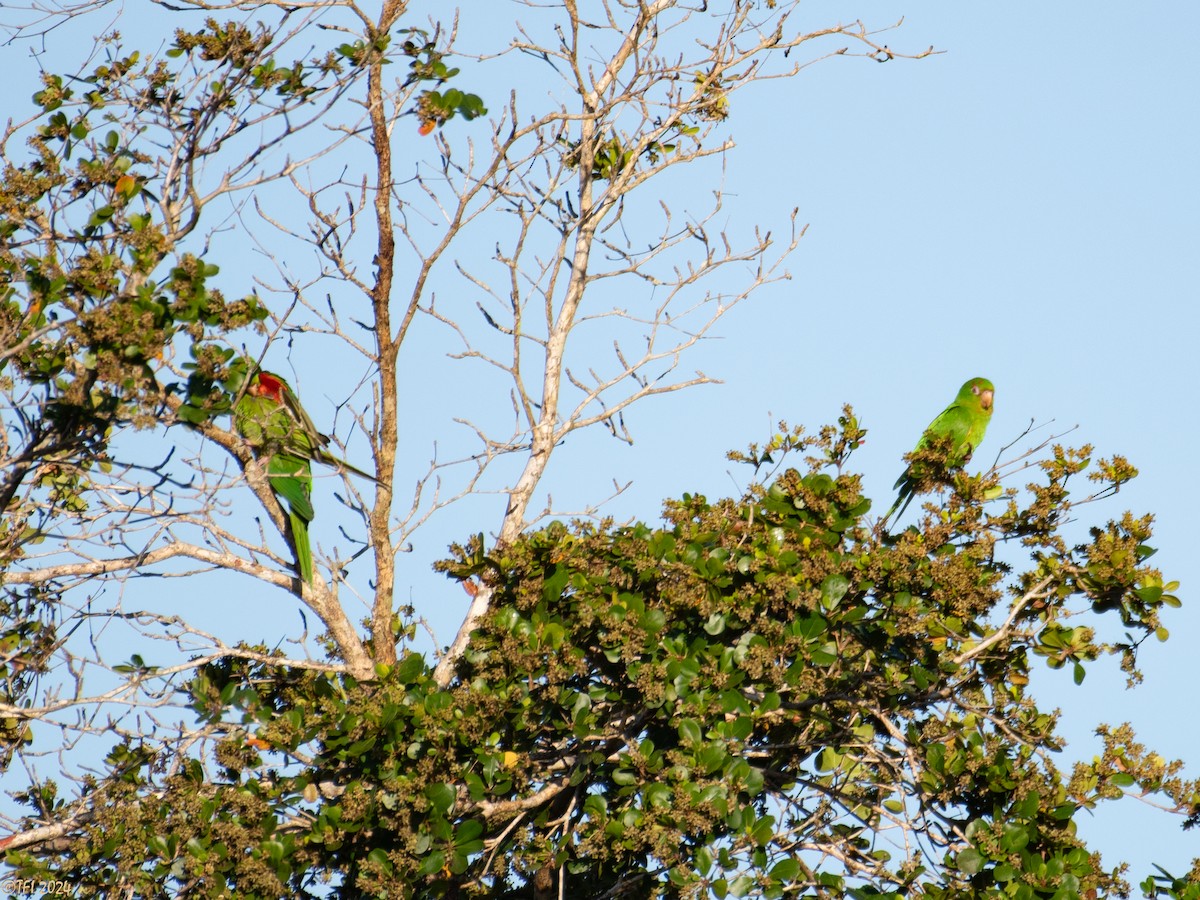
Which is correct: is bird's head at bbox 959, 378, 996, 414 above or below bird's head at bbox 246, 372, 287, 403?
above

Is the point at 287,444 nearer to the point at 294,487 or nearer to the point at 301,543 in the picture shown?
the point at 301,543

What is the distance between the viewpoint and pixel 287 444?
4.95 metres

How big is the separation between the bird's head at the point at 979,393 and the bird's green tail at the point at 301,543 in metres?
3.92

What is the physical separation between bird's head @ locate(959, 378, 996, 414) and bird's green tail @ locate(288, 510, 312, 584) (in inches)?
154

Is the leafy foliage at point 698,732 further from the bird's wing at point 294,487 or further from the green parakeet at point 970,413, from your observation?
the green parakeet at point 970,413

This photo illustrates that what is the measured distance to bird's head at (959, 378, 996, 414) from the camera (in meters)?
7.29

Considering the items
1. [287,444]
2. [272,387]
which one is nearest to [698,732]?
[287,444]

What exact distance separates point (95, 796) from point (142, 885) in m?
0.53

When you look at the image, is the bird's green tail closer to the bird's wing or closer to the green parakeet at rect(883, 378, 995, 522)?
the bird's wing

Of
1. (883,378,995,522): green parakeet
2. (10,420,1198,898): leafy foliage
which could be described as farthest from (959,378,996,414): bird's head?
(10,420,1198,898): leafy foliage

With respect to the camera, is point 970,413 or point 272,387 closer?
point 272,387

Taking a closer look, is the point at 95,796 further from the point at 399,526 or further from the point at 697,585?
the point at 697,585

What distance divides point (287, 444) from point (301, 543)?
88 cm

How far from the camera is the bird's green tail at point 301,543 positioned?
5420 mm
